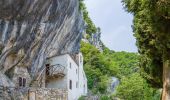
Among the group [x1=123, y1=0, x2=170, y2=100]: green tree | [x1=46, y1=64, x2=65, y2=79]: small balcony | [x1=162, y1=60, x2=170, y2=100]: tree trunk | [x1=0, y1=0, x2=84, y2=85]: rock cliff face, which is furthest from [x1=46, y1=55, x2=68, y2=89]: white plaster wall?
[x1=162, y1=60, x2=170, y2=100]: tree trunk

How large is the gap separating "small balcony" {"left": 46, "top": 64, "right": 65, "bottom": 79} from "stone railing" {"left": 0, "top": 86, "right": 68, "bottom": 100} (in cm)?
382

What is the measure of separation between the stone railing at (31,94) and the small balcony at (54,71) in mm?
3819

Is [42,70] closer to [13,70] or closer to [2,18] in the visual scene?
[13,70]

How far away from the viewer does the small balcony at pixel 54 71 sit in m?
45.3

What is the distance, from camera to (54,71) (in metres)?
45.4

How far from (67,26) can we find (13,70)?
5.46 meters

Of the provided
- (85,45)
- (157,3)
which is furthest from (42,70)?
(157,3)

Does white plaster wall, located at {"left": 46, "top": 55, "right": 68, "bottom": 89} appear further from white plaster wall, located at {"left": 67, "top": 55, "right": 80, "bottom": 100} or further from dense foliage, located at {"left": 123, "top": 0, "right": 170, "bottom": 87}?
dense foliage, located at {"left": 123, "top": 0, "right": 170, "bottom": 87}

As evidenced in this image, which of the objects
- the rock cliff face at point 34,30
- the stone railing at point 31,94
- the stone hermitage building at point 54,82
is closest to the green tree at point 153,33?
the rock cliff face at point 34,30

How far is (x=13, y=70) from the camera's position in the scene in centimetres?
3741

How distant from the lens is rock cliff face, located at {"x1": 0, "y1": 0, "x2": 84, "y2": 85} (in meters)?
30.4

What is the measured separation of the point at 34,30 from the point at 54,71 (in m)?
12.3

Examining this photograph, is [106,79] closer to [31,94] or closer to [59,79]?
[59,79]

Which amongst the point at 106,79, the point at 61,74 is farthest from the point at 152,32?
the point at 106,79
